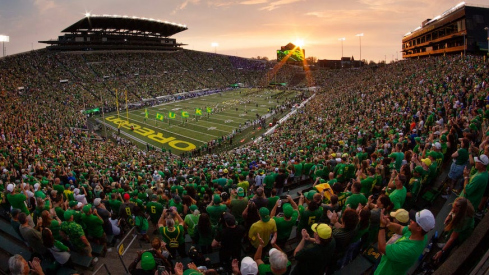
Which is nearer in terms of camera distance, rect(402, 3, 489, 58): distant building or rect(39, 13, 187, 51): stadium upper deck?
rect(402, 3, 489, 58): distant building

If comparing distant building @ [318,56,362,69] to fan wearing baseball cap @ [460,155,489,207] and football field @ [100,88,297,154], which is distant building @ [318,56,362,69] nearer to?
football field @ [100,88,297,154]

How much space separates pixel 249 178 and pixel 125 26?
73130 millimetres

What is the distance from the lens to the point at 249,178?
1014 centimetres

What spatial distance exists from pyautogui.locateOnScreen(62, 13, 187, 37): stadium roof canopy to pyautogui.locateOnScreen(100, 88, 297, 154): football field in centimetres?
2672

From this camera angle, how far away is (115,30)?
72812 millimetres

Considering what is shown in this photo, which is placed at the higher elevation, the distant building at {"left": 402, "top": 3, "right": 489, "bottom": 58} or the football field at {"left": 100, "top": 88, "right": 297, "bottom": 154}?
the distant building at {"left": 402, "top": 3, "right": 489, "bottom": 58}

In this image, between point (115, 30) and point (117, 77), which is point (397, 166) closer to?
point (117, 77)

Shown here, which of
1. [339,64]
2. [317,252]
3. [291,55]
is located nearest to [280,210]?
[317,252]

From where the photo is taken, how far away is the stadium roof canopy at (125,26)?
6438 cm

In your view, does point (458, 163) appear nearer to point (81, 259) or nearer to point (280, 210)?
point (280, 210)

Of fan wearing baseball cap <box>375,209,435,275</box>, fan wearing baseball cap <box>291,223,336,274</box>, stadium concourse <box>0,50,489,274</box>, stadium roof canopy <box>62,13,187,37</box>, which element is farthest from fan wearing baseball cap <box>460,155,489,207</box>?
stadium roof canopy <box>62,13,187,37</box>

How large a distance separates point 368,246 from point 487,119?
8230 millimetres

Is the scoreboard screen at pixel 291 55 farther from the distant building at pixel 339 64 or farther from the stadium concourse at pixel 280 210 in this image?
the stadium concourse at pixel 280 210

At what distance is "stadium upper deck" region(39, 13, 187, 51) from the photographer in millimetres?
65188
